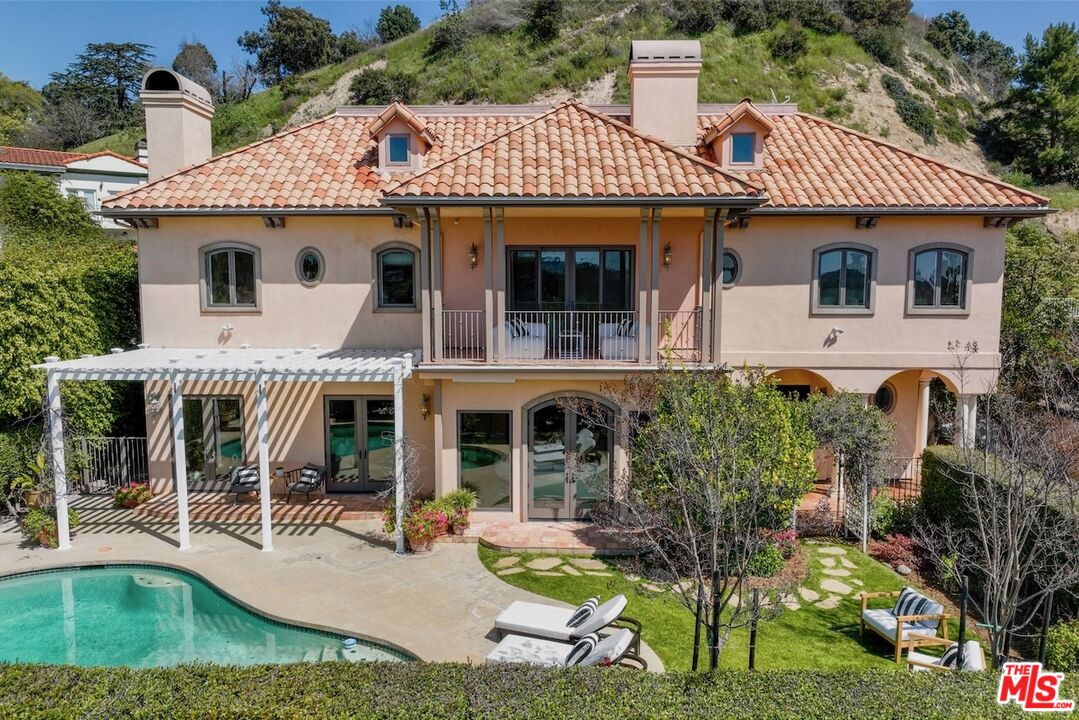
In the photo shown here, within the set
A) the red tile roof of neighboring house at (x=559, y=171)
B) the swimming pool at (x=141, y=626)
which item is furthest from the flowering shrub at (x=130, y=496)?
the red tile roof of neighboring house at (x=559, y=171)

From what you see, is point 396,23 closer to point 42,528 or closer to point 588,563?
point 42,528

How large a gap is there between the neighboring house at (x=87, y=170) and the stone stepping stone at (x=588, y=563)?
169ft

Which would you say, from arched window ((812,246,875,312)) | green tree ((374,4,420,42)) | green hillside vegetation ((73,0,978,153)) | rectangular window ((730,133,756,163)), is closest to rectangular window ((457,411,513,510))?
arched window ((812,246,875,312))

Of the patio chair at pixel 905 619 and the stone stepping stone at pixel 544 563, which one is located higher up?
the patio chair at pixel 905 619

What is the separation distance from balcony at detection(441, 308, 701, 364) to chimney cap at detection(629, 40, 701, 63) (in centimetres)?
767

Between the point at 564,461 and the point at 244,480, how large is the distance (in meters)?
9.08

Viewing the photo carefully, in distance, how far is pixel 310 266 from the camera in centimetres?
1797

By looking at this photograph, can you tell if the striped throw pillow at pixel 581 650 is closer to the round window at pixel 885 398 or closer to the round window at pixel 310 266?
the round window at pixel 310 266

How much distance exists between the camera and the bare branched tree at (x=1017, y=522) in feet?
28.5

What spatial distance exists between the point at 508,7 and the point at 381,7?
28.3 meters

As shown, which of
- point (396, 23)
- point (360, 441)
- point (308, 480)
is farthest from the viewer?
point (396, 23)

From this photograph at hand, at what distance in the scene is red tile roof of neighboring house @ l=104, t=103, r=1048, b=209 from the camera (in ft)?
47.6

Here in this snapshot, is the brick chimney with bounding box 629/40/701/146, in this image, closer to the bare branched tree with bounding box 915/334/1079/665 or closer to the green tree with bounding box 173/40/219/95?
the bare branched tree with bounding box 915/334/1079/665

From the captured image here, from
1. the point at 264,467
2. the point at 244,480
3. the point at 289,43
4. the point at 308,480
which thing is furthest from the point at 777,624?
the point at 289,43
